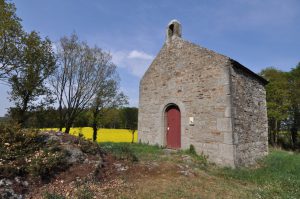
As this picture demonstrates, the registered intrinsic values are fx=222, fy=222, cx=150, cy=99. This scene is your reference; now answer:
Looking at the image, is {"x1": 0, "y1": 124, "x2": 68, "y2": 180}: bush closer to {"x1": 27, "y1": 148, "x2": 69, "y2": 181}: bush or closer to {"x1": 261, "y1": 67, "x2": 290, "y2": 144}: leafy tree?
{"x1": 27, "y1": 148, "x2": 69, "y2": 181}: bush

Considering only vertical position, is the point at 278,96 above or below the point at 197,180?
above

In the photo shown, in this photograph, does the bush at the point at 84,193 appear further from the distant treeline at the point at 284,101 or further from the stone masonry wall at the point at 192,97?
the distant treeline at the point at 284,101

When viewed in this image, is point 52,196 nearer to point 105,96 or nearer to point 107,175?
point 107,175

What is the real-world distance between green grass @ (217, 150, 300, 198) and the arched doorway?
130 inches

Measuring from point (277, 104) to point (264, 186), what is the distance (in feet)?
74.1

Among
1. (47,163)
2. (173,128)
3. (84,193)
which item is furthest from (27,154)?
(173,128)

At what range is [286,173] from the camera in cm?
936

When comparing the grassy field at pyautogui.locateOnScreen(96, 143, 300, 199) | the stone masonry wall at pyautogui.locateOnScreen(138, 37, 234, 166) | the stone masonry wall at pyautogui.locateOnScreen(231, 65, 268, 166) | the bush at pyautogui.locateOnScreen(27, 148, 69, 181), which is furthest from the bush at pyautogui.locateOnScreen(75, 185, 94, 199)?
the stone masonry wall at pyautogui.locateOnScreen(231, 65, 268, 166)

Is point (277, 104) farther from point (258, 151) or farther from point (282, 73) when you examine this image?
point (258, 151)

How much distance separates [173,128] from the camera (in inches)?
487

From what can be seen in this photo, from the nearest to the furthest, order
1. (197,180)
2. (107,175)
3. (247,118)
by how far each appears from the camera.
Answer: (107,175) < (197,180) < (247,118)

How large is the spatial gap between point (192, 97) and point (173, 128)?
212 cm

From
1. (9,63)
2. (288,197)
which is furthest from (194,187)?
(9,63)

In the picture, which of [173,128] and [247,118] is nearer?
[247,118]
